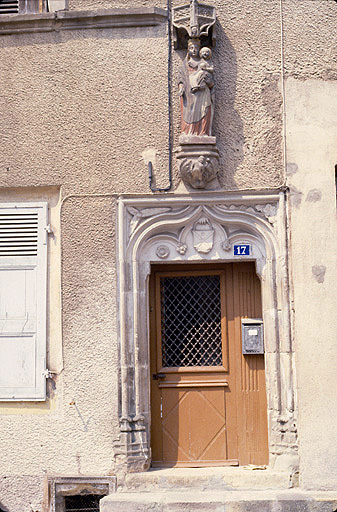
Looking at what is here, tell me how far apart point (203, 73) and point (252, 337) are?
261cm

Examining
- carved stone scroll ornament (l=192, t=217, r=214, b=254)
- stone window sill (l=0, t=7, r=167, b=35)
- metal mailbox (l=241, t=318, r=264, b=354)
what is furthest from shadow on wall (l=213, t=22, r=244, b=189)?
metal mailbox (l=241, t=318, r=264, b=354)

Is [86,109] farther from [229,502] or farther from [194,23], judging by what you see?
[229,502]

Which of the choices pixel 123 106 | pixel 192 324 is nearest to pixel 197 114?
pixel 123 106

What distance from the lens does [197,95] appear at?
7035mm

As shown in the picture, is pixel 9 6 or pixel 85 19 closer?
pixel 85 19

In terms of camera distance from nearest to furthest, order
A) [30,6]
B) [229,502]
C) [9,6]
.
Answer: [229,502] → [30,6] → [9,6]

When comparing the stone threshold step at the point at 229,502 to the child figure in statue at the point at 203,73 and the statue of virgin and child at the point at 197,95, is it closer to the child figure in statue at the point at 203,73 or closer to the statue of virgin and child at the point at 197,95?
the statue of virgin and child at the point at 197,95

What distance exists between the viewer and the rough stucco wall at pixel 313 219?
6754mm

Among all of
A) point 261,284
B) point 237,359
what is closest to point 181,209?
point 261,284

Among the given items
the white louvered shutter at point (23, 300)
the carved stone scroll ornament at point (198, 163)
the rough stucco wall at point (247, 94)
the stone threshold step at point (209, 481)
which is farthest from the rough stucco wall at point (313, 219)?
the white louvered shutter at point (23, 300)

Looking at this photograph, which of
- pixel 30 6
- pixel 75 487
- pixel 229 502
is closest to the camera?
pixel 229 502

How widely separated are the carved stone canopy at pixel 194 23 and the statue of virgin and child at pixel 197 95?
11cm

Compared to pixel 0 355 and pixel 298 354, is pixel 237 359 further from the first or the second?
pixel 0 355

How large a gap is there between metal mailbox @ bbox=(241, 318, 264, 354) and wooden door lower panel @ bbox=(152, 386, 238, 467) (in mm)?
495
